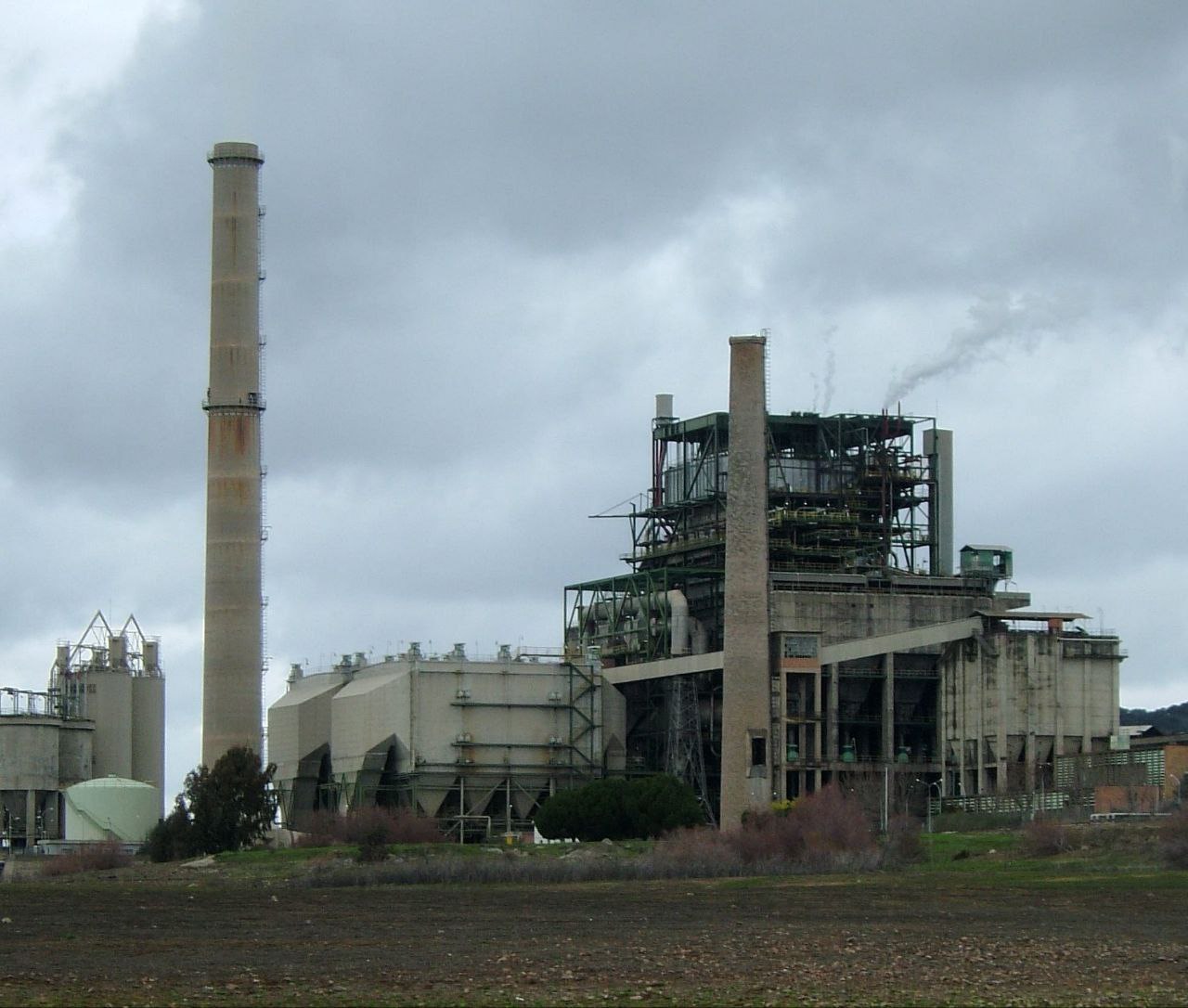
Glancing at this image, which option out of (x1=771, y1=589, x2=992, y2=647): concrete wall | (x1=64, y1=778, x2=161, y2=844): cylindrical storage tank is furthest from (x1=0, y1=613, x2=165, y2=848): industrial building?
(x1=771, y1=589, x2=992, y2=647): concrete wall

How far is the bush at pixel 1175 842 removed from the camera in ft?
259

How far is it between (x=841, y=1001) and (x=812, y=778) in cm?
8337

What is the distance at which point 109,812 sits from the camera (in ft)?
452

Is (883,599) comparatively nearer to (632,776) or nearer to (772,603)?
(772,603)

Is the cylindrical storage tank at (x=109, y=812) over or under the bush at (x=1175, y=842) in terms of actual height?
under

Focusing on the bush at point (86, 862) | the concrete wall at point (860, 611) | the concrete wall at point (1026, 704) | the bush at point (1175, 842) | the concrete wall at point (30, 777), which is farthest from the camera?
the concrete wall at point (30, 777)

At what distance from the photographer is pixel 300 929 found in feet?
183

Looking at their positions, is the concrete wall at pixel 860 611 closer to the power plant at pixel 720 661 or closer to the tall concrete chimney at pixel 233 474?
the power plant at pixel 720 661

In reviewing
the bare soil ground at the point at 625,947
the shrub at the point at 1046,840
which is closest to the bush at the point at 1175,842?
the shrub at the point at 1046,840

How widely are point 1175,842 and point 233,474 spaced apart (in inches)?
2419

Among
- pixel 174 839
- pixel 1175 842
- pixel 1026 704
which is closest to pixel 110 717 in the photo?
pixel 174 839

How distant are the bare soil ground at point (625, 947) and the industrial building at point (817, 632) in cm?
4002

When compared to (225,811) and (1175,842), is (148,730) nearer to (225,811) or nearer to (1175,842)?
(225,811)

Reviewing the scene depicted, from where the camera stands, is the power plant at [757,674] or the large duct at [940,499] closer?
the power plant at [757,674]
